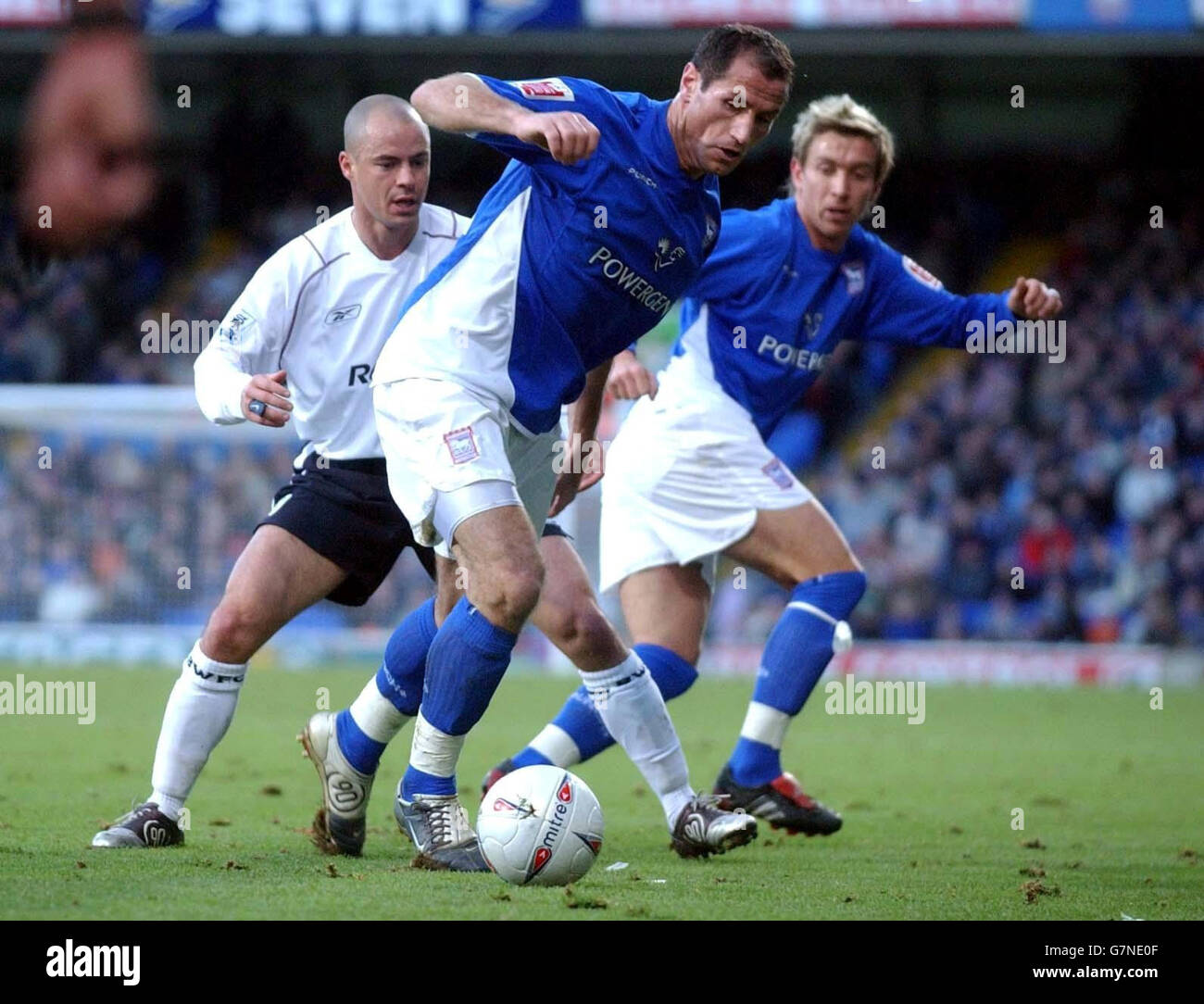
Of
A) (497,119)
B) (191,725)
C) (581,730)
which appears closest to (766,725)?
(581,730)

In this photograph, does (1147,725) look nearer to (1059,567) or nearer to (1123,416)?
(1059,567)

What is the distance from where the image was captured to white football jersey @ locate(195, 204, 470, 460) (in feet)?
20.1

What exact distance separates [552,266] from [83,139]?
60.0 ft

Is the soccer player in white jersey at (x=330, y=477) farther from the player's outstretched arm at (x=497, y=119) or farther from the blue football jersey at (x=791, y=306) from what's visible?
the blue football jersey at (x=791, y=306)

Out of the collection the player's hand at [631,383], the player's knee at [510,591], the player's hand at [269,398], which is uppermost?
the player's hand at [631,383]

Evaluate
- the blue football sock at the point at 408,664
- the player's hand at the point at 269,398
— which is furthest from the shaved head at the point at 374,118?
the blue football sock at the point at 408,664

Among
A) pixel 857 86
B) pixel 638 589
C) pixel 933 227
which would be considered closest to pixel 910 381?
pixel 933 227

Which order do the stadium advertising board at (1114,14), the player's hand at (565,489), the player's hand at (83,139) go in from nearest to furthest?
1. the player's hand at (565,489)
2. the stadium advertising board at (1114,14)
3. the player's hand at (83,139)

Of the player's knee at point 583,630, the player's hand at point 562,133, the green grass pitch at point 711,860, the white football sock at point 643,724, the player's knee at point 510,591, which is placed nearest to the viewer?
the player's hand at point 562,133

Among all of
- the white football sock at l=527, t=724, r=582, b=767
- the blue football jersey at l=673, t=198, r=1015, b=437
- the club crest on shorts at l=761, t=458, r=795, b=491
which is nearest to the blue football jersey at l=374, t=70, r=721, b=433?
the white football sock at l=527, t=724, r=582, b=767

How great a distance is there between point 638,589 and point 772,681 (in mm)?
683

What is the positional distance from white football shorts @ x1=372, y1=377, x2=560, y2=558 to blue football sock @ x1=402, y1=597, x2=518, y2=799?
0.25m

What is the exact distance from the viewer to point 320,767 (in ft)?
19.6

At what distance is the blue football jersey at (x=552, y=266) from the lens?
5.27m
